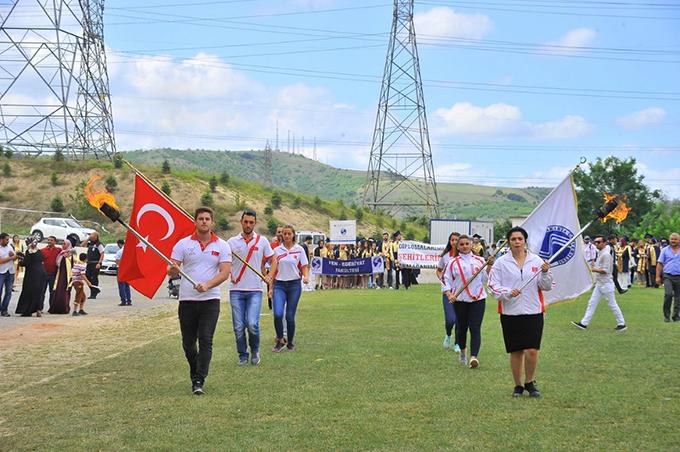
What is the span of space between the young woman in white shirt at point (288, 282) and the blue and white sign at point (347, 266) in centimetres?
2206

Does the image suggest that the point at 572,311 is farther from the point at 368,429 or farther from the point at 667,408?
the point at 368,429

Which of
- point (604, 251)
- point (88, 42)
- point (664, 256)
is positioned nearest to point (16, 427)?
point (604, 251)

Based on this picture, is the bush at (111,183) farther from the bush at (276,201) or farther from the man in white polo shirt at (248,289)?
the man in white polo shirt at (248,289)

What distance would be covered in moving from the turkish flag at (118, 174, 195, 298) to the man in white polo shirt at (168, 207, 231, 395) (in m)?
1.72

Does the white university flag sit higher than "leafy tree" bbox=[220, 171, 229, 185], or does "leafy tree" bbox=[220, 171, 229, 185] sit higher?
"leafy tree" bbox=[220, 171, 229, 185]

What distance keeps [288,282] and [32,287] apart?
9521mm

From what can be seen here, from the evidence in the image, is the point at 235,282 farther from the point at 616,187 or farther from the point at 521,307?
the point at 616,187

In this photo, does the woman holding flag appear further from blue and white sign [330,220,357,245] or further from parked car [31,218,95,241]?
parked car [31,218,95,241]

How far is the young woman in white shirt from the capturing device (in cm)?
1429

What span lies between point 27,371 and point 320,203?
69.8m

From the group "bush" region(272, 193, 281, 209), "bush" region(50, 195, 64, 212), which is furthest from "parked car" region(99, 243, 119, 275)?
"bush" region(272, 193, 281, 209)

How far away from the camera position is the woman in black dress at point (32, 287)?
21.4 metres

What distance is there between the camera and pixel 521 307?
9.99 m

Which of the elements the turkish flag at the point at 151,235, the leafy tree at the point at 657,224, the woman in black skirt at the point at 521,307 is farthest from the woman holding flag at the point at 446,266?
the leafy tree at the point at 657,224
